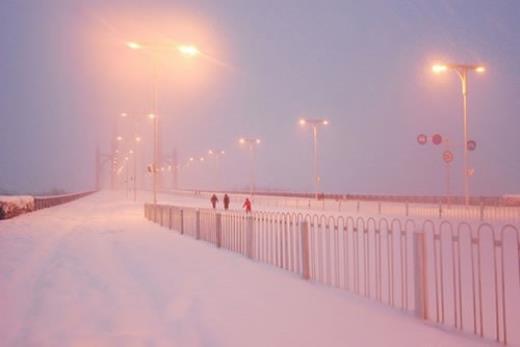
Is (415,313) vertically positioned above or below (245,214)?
below

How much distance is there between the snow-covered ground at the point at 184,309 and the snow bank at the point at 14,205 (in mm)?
21764

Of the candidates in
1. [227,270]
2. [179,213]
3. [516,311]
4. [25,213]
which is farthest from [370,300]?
[25,213]

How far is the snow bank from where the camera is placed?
1262 inches

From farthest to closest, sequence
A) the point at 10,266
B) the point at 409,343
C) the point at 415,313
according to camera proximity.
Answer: the point at 10,266 → the point at 415,313 → the point at 409,343

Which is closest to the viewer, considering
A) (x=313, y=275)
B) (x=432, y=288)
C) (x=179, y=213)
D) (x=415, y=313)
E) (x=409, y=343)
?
(x=409, y=343)

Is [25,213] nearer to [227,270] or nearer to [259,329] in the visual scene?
[227,270]

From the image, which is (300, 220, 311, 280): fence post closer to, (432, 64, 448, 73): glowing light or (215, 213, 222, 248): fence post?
(215, 213, 222, 248): fence post

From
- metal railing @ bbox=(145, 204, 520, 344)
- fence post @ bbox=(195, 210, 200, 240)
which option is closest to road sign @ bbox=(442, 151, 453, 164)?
metal railing @ bbox=(145, 204, 520, 344)

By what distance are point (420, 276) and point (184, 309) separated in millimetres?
3571

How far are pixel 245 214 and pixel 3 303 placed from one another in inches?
255

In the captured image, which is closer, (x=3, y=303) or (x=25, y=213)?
(x=3, y=303)

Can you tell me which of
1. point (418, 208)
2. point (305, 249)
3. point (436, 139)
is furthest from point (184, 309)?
point (436, 139)

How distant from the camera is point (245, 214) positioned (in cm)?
1316

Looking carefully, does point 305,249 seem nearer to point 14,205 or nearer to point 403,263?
point 403,263
